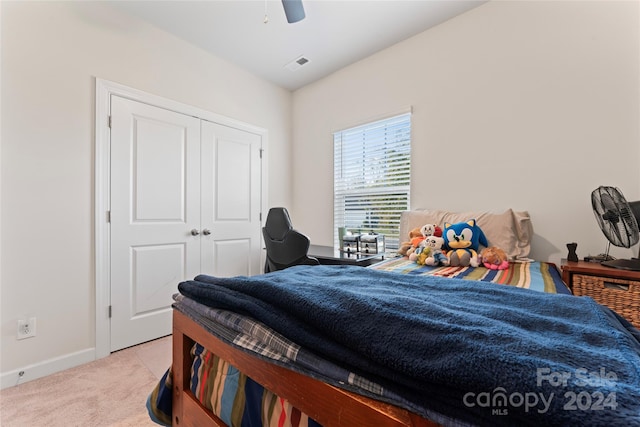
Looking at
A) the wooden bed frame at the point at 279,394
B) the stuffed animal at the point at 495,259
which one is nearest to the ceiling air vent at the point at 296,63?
the stuffed animal at the point at 495,259

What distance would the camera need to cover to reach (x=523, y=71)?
2.02 meters

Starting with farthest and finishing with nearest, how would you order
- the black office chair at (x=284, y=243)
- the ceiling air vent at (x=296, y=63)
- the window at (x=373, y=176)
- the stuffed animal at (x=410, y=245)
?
the ceiling air vent at (x=296, y=63), the window at (x=373, y=176), the black office chair at (x=284, y=243), the stuffed animal at (x=410, y=245)

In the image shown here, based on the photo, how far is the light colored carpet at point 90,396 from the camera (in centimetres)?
140

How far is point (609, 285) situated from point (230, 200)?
9.76 feet

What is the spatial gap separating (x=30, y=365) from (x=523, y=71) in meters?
4.02

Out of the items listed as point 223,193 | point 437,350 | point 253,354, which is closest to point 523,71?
point 437,350

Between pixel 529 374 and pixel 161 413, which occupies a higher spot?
pixel 529 374

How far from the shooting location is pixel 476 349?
1.25ft

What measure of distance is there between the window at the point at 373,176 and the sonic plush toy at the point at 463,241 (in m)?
0.82

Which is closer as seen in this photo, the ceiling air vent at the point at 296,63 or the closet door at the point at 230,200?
the closet door at the point at 230,200

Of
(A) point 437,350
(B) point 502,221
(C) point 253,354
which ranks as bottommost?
(C) point 253,354

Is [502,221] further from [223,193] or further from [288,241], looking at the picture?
[223,193]

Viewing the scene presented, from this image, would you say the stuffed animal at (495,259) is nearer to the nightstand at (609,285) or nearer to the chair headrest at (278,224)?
the nightstand at (609,285)

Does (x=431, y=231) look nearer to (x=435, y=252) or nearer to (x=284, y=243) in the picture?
(x=435, y=252)
